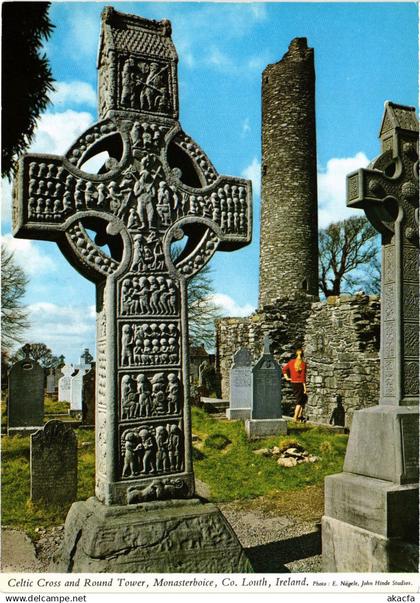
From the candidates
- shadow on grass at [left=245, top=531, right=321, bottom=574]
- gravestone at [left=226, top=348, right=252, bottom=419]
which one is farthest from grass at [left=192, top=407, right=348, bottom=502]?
shadow on grass at [left=245, top=531, right=321, bottom=574]

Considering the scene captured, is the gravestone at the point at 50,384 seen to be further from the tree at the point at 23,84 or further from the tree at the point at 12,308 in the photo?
the tree at the point at 23,84

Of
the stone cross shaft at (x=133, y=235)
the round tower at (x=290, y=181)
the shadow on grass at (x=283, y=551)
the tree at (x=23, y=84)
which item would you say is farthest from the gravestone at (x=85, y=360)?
the stone cross shaft at (x=133, y=235)

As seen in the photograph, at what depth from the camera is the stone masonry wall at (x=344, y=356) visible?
14.2 meters

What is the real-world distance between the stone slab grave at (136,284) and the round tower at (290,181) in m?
21.6

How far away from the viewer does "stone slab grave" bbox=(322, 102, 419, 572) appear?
3.84 m

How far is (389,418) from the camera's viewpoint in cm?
411

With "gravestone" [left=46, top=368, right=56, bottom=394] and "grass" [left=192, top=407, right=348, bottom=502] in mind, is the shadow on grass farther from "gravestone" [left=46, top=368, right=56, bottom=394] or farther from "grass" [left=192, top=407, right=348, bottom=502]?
"gravestone" [left=46, top=368, right=56, bottom=394]

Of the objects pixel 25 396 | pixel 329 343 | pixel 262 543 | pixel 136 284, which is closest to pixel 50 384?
pixel 329 343

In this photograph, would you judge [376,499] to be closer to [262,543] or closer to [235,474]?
[262,543]

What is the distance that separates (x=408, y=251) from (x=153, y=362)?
2.28 metres

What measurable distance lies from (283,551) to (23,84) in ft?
22.4

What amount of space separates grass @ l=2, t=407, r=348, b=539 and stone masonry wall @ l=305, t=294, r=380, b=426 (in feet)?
9.12

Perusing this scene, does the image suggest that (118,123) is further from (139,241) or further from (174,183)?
(139,241)

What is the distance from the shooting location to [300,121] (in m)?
25.6
